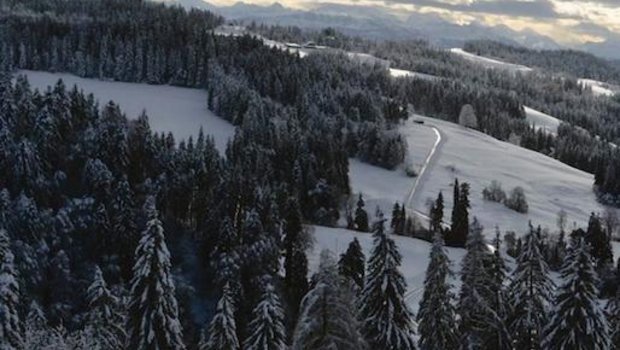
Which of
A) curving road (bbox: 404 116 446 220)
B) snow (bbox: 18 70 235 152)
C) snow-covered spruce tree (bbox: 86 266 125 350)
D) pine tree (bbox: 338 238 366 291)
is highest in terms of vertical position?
snow-covered spruce tree (bbox: 86 266 125 350)

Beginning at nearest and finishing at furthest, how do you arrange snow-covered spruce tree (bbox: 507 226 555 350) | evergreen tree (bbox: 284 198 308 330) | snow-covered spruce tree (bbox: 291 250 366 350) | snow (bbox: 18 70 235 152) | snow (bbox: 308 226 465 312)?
snow-covered spruce tree (bbox: 291 250 366 350) < snow-covered spruce tree (bbox: 507 226 555 350) < evergreen tree (bbox: 284 198 308 330) < snow (bbox: 308 226 465 312) < snow (bbox: 18 70 235 152)

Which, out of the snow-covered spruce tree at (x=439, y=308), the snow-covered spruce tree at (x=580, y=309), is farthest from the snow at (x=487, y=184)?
the snow-covered spruce tree at (x=580, y=309)

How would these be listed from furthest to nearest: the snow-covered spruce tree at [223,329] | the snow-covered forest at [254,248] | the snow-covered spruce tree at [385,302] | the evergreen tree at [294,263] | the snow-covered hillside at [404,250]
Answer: the snow-covered hillside at [404,250] < the evergreen tree at [294,263] < the snow-covered spruce tree at [223,329] < the snow-covered spruce tree at [385,302] < the snow-covered forest at [254,248]

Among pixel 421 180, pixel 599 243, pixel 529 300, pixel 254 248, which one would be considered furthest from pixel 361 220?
pixel 529 300

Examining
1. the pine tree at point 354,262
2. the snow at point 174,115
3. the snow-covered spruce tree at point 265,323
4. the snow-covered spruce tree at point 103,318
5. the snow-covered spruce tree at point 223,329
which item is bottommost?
the snow at point 174,115

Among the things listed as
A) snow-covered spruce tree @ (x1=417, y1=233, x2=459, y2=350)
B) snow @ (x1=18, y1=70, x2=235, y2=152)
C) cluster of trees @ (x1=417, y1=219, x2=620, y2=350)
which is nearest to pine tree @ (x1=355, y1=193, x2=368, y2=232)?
snow @ (x1=18, y1=70, x2=235, y2=152)

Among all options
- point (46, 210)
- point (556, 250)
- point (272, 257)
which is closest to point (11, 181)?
point (46, 210)

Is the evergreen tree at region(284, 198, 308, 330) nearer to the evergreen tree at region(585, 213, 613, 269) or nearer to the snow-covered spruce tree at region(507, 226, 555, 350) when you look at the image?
the snow-covered spruce tree at region(507, 226, 555, 350)

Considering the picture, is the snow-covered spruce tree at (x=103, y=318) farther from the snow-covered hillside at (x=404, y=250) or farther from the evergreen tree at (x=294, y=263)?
the snow-covered hillside at (x=404, y=250)
